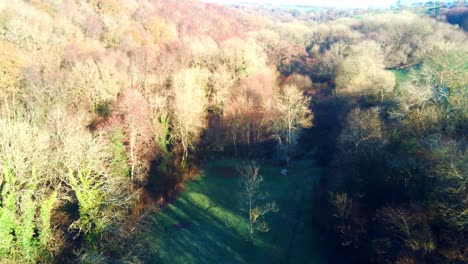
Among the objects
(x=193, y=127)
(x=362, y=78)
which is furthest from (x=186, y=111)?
(x=362, y=78)

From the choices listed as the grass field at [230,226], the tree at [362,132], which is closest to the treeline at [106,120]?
the grass field at [230,226]

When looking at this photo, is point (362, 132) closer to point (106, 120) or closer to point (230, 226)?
point (230, 226)

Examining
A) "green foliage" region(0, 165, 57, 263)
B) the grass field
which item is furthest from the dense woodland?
the grass field

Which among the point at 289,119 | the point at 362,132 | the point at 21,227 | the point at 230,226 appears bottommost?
the point at 230,226

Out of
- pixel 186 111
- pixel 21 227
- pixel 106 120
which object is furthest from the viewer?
pixel 186 111

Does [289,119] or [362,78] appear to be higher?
[362,78]

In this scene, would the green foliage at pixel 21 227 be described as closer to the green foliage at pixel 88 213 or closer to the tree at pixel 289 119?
the green foliage at pixel 88 213
